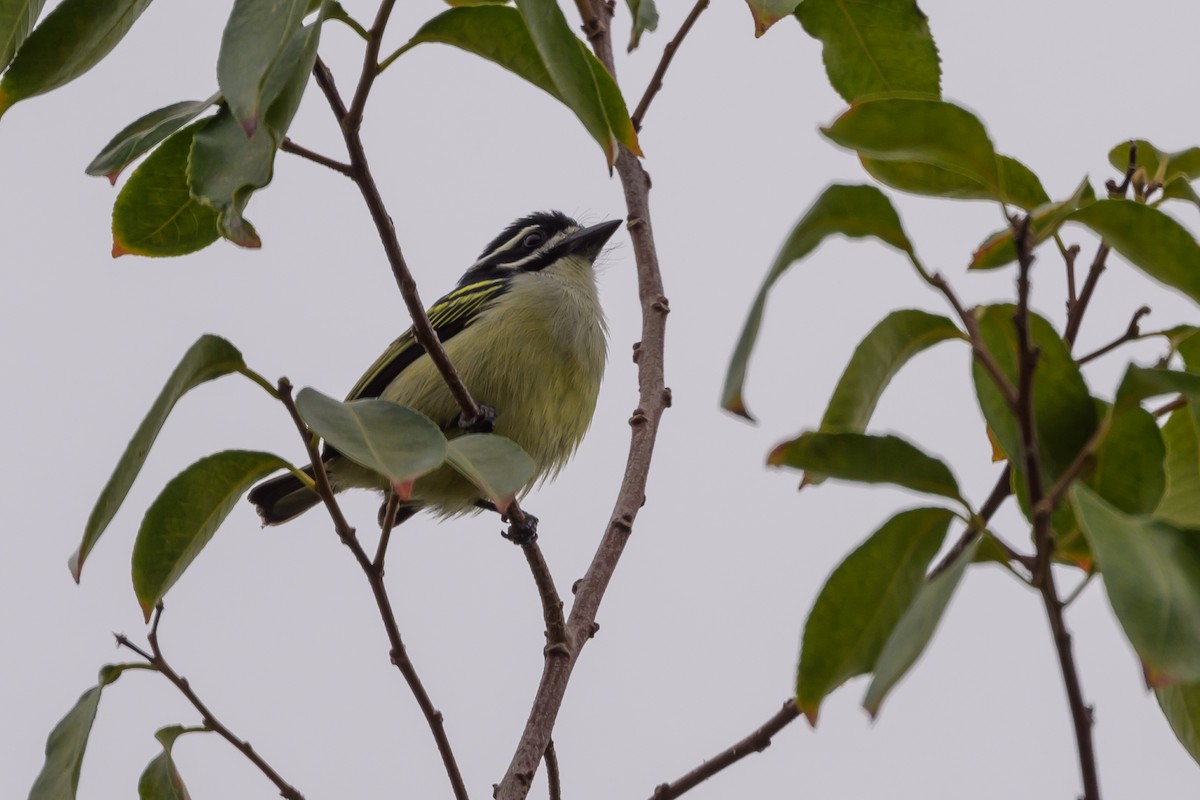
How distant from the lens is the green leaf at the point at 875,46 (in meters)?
2.45

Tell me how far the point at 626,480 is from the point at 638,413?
0.57 ft

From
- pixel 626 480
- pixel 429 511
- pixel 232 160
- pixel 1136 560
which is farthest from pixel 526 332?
pixel 1136 560

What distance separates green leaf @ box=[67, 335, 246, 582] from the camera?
1.85m

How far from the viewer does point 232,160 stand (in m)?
1.85

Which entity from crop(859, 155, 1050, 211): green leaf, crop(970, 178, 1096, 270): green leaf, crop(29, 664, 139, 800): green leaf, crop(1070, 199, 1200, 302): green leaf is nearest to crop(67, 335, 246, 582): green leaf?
crop(29, 664, 139, 800): green leaf

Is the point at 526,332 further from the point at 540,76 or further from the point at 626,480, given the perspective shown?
the point at 540,76

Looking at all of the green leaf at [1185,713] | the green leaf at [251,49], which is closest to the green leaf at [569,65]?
the green leaf at [251,49]

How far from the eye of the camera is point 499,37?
2.05 meters

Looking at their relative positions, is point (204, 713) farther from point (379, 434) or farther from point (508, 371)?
point (508, 371)

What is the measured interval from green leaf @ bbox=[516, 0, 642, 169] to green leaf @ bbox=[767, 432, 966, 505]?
55cm

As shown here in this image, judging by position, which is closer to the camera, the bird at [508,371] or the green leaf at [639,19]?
the green leaf at [639,19]

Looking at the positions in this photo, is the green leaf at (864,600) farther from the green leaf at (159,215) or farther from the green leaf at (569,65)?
the green leaf at (159,215)

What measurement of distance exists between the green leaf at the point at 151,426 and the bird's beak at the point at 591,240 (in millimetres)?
3626

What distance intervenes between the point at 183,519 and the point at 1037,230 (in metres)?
1.38
